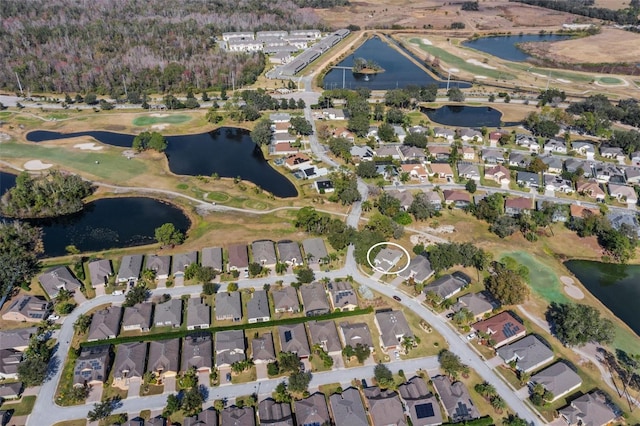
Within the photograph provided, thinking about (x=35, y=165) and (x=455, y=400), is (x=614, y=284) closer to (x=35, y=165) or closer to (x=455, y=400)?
(x=455, y=400)

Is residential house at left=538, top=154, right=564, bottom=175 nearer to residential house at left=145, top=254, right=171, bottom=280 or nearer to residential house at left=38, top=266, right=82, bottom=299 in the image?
residential house at left=145, top=254, right=171, bottom=280

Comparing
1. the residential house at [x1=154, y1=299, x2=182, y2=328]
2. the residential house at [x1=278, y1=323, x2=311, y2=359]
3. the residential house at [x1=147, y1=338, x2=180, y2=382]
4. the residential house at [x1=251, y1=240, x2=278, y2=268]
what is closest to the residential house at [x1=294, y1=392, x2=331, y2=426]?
the residential house at [x1=278, y1=323, x2=311, y2=359]

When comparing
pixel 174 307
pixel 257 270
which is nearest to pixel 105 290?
pixel 174 307

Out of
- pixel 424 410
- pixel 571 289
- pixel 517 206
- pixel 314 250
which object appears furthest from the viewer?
pixel 517 206

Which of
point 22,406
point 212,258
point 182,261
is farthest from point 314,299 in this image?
point 22,406

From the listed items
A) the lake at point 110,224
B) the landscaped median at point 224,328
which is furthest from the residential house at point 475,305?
the lake at point 110,224
